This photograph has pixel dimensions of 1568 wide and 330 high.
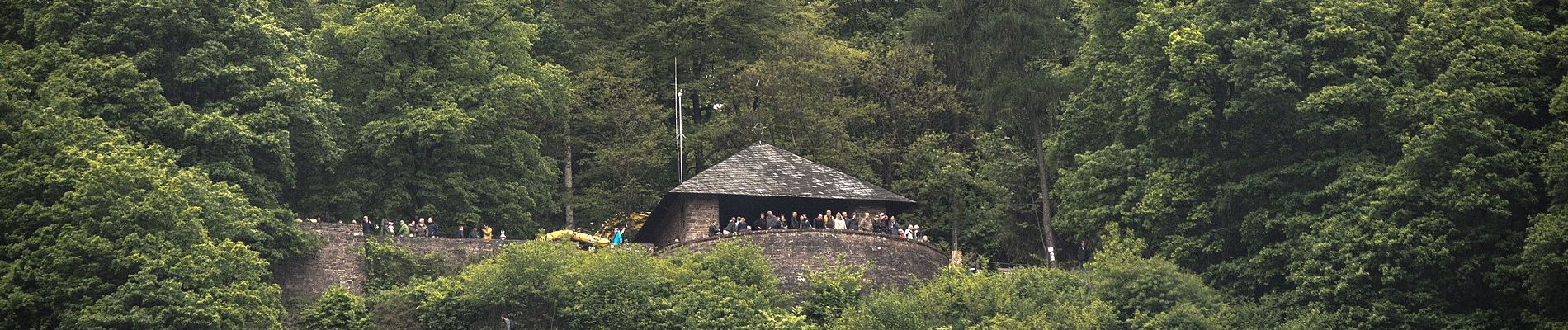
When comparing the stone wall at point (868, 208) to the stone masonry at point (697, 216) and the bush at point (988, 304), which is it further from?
the bush at point (988, 304)

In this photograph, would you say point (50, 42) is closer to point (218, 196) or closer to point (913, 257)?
point (218, 196)

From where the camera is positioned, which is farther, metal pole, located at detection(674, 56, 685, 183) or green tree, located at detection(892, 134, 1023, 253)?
metal pole, located at detection(674, 56, 685, 183)

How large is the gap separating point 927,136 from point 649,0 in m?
11.7

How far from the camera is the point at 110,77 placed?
69.2 meters

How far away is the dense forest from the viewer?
65.0 meters

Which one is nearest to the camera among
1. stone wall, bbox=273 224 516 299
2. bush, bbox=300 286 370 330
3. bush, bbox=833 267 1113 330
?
bush, bbox=833 267 1113 330

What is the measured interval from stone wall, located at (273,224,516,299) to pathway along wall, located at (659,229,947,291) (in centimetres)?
516

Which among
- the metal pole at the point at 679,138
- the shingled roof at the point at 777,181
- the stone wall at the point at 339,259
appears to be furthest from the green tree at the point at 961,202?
the stone wall at the point at 339,259

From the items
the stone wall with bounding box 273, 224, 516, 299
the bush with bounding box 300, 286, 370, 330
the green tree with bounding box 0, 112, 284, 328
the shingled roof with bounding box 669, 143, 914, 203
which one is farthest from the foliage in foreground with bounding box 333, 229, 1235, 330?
the shingled roof with bounding box 669, 143, 914, 203

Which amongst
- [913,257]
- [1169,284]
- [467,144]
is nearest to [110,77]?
[467,144]

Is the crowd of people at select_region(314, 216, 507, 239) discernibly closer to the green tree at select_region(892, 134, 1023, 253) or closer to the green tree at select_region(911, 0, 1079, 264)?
the green tree at select_region(892, 134, 1023, 253)

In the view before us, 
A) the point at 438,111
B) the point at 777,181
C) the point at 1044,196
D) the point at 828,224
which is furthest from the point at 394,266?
the point at 1044,196

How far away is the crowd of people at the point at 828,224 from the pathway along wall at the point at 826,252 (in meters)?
0.39

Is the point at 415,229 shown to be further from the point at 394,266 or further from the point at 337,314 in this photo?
the point at 337,314
